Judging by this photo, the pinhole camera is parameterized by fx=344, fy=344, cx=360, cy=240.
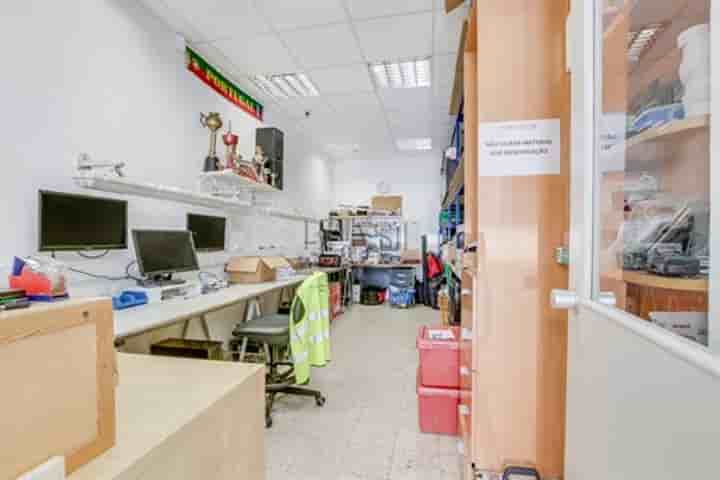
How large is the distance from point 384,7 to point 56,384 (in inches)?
114

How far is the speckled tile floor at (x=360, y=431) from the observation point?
5.99 feet

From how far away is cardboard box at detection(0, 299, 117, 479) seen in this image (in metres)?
0.51

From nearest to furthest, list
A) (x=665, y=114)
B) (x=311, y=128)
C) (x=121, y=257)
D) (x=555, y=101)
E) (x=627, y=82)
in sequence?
(x=665, y=114) → (x=627, y=82) → (x=555, y=101) → (x=121, y=257) → (x=311, y=128)

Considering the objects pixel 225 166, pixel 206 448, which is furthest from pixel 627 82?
pixel 225 166

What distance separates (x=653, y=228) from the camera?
0.80 metres

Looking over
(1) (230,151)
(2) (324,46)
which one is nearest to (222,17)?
(2) (324,46)

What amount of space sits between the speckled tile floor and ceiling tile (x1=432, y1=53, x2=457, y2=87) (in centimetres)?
296

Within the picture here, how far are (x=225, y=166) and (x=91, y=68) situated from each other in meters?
1.26

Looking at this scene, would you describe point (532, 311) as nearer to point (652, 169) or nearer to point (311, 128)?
point (652, 169)

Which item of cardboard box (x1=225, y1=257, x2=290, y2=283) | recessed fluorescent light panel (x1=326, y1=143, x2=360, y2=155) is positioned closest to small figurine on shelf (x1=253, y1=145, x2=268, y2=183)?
cardboard box (x1=225, y1=257, x2=290, y2=283)

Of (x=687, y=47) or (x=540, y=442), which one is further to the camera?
(x=540, y=442)

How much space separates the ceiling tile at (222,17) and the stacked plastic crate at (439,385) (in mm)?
2709

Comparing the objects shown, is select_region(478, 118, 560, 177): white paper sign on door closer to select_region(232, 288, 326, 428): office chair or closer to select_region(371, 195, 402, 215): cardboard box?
select_region(232, 288, 326, 428): office chair

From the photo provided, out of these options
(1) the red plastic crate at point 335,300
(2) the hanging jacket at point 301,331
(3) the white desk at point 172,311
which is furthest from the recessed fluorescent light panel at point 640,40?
(1) the red plastic crate at point 335,300
